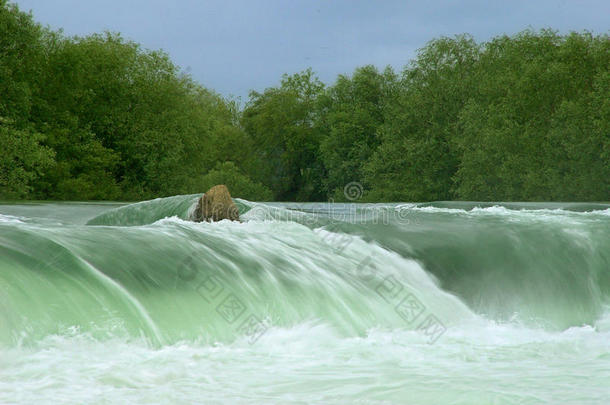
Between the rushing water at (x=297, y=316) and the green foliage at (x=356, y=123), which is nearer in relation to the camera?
the rushing water at (x=297, y=316)

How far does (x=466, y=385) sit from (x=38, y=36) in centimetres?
2895

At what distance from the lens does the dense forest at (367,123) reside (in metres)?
28.8

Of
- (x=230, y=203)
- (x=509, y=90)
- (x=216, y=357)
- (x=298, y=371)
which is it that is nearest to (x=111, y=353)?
(x=216, y=357)

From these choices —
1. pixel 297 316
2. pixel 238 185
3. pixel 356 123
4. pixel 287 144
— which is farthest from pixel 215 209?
pixel 287 144

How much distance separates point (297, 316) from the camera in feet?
16.6

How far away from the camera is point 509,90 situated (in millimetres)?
31562

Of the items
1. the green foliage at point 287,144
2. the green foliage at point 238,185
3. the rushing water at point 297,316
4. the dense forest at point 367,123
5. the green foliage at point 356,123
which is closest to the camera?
the rushing water at point 297,316

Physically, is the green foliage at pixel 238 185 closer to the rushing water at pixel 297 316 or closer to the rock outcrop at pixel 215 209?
the rock outcrop at pixel 215 209

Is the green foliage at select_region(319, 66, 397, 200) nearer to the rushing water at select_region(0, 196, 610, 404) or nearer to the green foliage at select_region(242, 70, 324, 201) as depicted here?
the green foliage at select_region(242, 70, 324, 201)

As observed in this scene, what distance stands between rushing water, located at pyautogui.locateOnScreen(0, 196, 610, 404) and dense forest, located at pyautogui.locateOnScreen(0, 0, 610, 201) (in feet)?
72.1

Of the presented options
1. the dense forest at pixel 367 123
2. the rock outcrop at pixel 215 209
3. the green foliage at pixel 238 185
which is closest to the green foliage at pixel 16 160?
the dense forest at pixel 367 123

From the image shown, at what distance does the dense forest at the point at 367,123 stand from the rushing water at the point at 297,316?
865 inches

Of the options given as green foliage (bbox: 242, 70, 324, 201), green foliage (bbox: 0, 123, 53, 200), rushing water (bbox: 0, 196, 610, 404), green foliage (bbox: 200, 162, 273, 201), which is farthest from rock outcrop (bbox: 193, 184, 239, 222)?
green foliage (bbox: 242, 70, 324, 201)

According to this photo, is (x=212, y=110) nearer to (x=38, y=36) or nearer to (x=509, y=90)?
(x=38, y=36)
